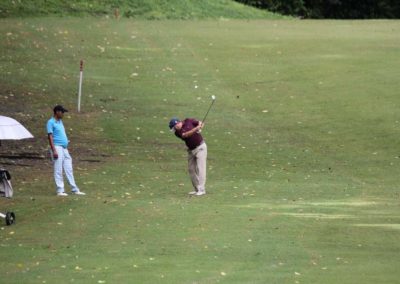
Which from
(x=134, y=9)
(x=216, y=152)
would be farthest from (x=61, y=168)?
(x=134, y=9)

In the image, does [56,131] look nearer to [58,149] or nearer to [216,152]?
[58,149]

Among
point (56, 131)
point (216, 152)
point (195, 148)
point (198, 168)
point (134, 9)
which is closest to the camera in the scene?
point (56, 131)

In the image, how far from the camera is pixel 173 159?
3112 cm

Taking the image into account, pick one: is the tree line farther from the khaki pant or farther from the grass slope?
the khaki pant

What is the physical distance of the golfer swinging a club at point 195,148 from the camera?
25.2 meters

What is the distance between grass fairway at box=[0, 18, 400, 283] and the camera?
17656mm

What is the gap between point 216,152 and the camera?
31859 millimetres

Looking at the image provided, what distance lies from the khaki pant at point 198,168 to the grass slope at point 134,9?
27742mm

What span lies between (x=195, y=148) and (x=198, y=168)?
0.50 metres

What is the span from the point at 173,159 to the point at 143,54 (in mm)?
14474

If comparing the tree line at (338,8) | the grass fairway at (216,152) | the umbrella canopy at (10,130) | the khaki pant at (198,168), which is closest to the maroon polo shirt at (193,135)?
the khaki pant at (198,168)

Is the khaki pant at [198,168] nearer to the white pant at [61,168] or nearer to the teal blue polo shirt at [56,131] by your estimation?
the white pant at [61,168]

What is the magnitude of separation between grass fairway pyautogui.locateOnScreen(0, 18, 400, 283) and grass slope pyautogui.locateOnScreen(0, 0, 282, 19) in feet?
6.07

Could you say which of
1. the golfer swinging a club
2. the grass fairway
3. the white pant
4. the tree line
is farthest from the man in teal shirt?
the tree line
